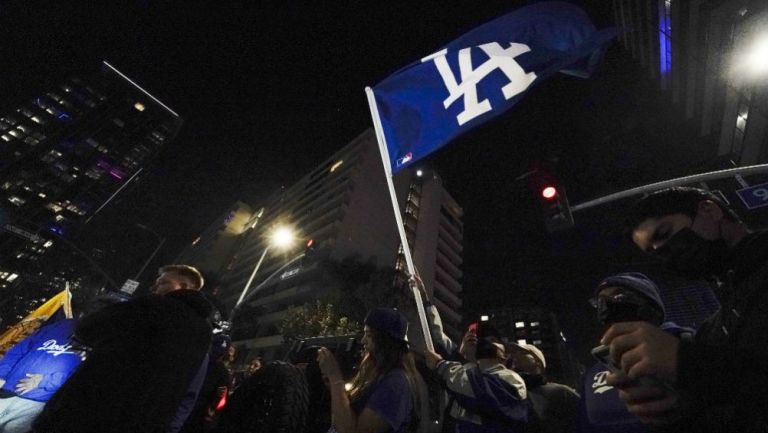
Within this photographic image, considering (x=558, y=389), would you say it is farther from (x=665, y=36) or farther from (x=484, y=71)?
(x=665, y=36)

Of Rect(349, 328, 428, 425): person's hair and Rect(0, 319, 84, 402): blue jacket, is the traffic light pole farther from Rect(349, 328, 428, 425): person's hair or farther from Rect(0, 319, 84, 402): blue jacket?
Rect(0, 319, 84, 402): blue jacket

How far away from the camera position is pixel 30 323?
720cm

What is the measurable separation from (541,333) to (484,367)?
19587mm

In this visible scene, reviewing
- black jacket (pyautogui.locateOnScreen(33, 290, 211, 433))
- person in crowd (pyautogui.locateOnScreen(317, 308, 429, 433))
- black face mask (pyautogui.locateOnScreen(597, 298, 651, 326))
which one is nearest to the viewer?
black face mask (pyautogui.locateOnScreen(597, 298, 651, 326))

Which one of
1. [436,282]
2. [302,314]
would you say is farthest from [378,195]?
[302,314]

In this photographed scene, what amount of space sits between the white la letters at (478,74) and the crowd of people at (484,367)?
10.2 feet

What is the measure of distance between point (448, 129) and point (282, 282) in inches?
1964

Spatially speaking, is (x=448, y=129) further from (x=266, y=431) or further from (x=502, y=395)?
(x=266, y=431)

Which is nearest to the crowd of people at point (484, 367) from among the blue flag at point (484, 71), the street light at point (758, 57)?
the blue flag at point (484, 71)

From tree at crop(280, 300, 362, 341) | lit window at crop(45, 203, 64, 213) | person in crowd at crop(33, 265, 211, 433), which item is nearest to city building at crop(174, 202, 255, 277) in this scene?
lit window at crop(45, 203, 64, 213)

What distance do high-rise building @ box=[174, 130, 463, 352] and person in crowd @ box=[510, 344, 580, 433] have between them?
3360 cm

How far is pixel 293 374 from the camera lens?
237 centimetres

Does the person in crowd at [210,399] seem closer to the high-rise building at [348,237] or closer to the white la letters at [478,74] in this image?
the white la letters at [478,74]

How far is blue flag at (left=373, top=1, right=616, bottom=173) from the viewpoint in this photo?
5.32m
